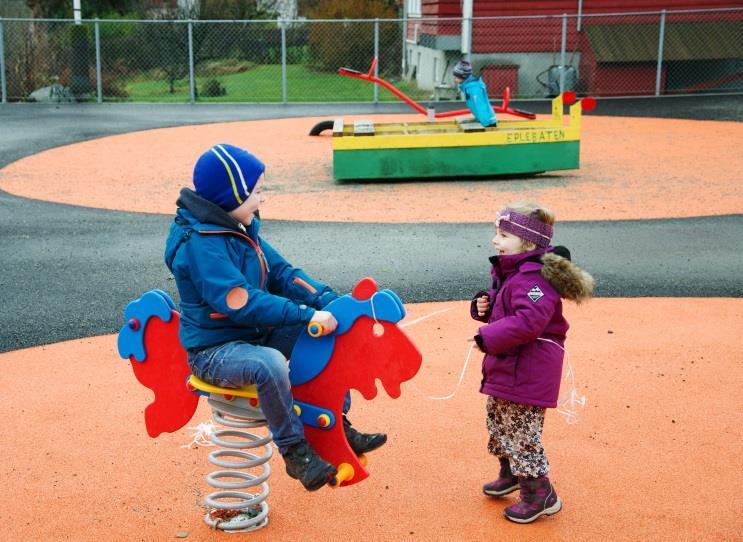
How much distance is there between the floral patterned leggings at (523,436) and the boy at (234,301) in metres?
0.84

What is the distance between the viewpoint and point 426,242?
9961 mm

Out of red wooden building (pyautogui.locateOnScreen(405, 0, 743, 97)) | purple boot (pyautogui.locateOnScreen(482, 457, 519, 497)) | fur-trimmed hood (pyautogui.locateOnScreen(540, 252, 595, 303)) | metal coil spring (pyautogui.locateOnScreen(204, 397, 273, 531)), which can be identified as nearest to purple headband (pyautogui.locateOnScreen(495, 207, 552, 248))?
fur-trimmed hood (pyautogui.locateOnScreen(540, 252, 595, 303))

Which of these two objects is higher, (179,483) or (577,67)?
(577,67)

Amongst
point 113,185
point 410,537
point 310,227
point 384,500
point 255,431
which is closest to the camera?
point 410,537

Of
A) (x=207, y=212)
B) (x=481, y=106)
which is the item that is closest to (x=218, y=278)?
(x=207, y=212)

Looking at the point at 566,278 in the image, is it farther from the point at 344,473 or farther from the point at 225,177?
the point at 225,177

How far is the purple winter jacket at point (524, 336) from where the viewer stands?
4023mm

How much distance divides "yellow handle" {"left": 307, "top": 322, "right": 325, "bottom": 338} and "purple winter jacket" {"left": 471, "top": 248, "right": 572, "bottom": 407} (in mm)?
699

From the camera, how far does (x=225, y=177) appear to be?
3.79 m

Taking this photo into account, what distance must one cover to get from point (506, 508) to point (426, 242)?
586 centimetres

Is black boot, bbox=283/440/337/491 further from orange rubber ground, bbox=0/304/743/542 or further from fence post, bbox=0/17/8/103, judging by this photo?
fence post, bbox=0/17/8/103

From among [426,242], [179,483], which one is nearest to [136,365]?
[179,483]

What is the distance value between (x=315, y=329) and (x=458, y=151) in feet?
34.2

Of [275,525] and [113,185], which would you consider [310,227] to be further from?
[275,525]
